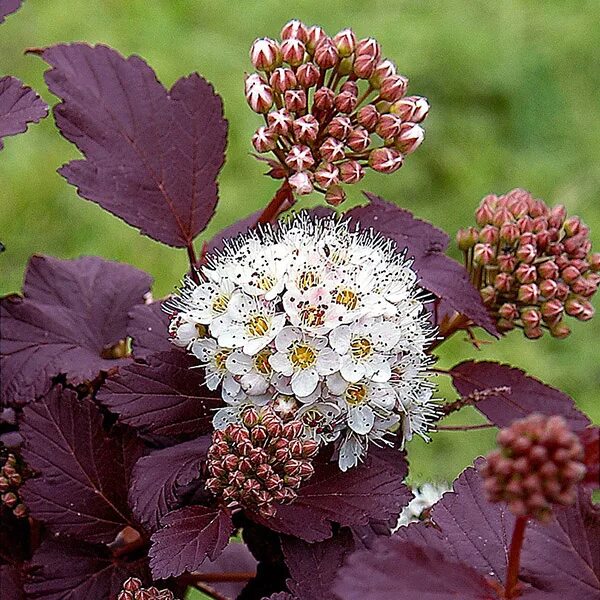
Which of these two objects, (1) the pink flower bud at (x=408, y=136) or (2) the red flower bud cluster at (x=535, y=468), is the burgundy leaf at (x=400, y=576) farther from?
(1) the pink flower bud at (x=408, y=136)

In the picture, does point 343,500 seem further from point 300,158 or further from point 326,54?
point 326,54

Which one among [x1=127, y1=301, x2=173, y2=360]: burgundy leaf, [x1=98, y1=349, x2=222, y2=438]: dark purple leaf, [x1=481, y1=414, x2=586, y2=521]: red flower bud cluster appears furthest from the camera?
[x1=127, y1=301, x2=173, y2=360]: burgundy leaf

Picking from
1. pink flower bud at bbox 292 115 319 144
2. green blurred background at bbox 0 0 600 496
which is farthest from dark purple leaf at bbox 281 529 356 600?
green blurred background at bbox 0 0 600 496

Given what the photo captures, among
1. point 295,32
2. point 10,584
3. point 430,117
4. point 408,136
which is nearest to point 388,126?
point 408,136

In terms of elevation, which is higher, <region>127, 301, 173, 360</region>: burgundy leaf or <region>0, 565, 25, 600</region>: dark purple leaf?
<region>127, 301, 173, 360</region>: burgundy leaf

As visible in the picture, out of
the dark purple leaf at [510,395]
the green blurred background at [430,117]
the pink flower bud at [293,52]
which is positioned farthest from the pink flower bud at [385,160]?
the green blurred background at [430,117]

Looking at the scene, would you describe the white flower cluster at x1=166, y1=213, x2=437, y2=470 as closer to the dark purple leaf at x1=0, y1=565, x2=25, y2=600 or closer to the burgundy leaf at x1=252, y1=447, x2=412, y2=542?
the burgundy leaf at x1=252, y1=447, x2=412, y2=542
